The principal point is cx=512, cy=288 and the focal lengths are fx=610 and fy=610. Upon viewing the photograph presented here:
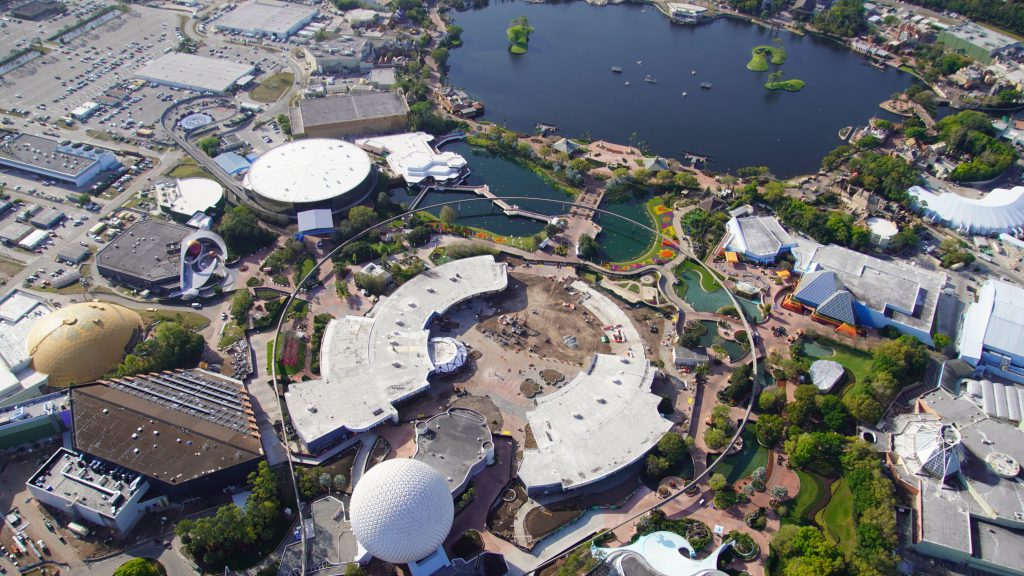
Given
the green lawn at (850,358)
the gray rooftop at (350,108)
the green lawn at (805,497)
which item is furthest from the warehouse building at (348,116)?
the green lawn at (805,497)

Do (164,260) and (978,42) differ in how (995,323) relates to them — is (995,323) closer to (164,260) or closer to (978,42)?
(978,42)

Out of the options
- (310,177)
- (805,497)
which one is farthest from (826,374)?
(310,177)

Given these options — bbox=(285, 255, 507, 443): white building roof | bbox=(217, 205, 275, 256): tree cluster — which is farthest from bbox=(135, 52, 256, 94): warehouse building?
bbox=(285, 255, 507, 443): white building roof

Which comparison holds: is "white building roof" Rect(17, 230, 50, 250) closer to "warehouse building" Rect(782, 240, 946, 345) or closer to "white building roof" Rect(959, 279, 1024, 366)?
"warehouse building" Rect(782, 240, 946, 345)

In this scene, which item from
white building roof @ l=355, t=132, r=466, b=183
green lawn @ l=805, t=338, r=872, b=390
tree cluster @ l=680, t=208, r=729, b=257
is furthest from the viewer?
white building roof @ l=355, t=132, r=466, b=183

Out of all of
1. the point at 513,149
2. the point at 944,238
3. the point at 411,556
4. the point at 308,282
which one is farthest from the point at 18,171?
the point at 944,238

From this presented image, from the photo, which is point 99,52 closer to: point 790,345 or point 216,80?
point 216,80

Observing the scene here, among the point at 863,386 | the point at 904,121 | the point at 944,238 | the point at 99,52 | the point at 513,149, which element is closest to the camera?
the point at 863,386
